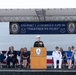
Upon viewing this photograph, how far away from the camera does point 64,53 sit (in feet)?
68.8

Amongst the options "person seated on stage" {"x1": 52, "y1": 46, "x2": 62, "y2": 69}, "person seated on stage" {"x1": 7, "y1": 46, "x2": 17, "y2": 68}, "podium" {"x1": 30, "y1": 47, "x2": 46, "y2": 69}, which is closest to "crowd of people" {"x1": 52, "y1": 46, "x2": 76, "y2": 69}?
"person seated on stage" {"x1": 52, "y1": 46, "x2": 62, "y2": 69}

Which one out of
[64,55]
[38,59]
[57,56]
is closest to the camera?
[38,59]

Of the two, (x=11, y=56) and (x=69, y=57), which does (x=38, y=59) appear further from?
(x=69, y=57)

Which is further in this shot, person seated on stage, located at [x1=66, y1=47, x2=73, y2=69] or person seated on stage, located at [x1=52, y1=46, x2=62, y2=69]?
person seated on stage, located at [x1=66, y1=47, x2=73, y2=69]

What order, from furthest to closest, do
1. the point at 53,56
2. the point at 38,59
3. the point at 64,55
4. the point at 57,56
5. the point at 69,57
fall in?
the point at 64,55 < the point at 69,57 < the point at 53,56 < the point at 57,56 < the point at 38,59

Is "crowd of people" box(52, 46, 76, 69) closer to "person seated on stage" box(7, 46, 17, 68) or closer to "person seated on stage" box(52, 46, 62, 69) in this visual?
"person seated on stage" box(52, 46, 62, 69)

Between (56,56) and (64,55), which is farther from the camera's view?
(64,55)

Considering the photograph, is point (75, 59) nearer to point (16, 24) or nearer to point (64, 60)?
point (64, 60)

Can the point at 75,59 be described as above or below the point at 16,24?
below

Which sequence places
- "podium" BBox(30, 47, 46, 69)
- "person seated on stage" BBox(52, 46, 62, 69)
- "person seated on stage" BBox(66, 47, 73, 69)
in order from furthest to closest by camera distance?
"person seated on stage" BBox(66, 47, 73, 69) → "person seated on stage" BBox(52, 46, 62, 69) → "podium" BBox(30, 47, 46, 69)

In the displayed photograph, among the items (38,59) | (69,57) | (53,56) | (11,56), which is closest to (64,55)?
(69,57)

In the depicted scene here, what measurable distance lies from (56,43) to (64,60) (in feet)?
3.71

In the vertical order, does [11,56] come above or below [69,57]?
above
